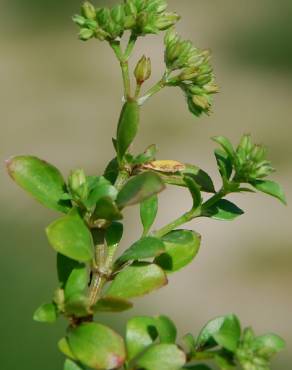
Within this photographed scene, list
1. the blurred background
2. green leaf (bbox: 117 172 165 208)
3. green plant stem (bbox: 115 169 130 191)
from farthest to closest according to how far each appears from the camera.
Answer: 1. the blurred background
2. green plant stem (bbox: 115 169 130 191)
3. green leaf (bbox: 117 172 165 208)

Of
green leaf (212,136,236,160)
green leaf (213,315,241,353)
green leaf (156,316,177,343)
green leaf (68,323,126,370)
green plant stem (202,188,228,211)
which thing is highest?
green leaf (212,136,236,160)

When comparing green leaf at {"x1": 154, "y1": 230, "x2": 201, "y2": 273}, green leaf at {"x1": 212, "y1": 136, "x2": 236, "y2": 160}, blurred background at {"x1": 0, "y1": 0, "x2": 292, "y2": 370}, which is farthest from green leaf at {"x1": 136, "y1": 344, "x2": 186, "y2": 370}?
blurred background at {"x1": 0, "y1": 0, "x2": 292, "y2": 370}

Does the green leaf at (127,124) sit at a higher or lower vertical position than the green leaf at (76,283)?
higher

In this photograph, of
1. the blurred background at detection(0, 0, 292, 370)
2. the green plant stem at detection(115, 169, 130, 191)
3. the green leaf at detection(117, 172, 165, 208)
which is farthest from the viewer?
the blurred background at detection(0, 0, 292, 370)

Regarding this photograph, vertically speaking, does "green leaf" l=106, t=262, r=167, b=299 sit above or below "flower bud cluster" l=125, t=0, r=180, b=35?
below

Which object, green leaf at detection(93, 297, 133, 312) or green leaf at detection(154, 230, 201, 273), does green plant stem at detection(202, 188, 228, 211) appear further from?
green leaf at detection(93, 297, 133, 312)

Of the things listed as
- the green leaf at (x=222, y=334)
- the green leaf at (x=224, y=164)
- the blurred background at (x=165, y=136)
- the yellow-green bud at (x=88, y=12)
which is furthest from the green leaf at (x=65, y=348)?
the blurred background at (x=165, y=136)

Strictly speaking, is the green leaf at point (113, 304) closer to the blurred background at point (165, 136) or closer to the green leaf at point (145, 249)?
the green leaf at point (145, 249)
